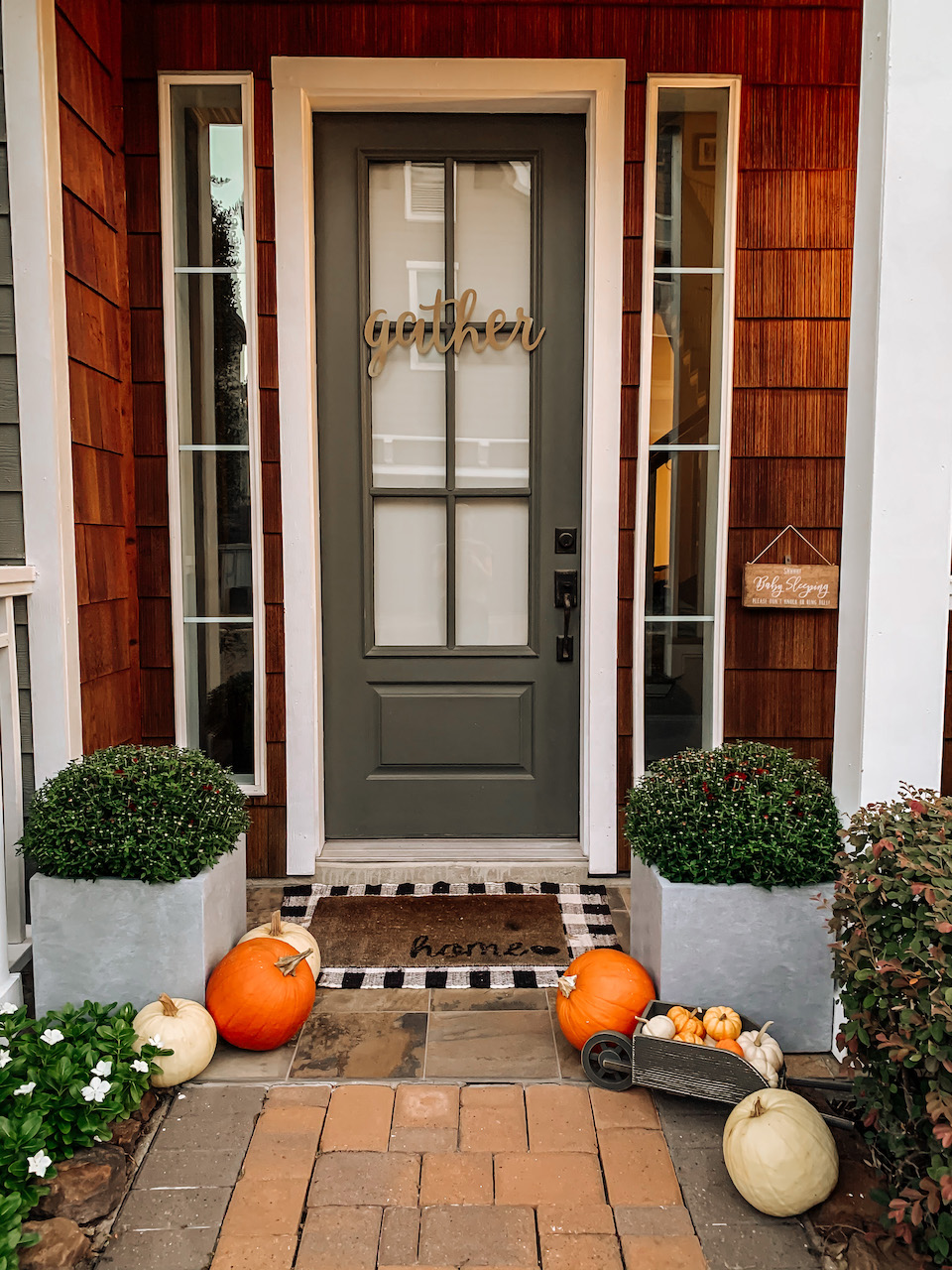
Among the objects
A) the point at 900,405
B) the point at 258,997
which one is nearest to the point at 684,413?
the point at 900,405

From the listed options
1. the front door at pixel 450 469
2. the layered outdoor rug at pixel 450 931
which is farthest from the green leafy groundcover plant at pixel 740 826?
the front door at pixel 450 469

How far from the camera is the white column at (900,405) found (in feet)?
6.09

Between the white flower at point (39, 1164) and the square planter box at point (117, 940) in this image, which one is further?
the square planter box at point (117, 940)

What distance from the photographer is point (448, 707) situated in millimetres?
3139

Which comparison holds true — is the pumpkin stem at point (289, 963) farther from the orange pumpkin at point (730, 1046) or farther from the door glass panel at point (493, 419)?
the door glass panel at point (493, 419)

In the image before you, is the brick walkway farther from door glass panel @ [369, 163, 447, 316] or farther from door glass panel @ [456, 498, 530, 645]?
door glass panel @ [369, 163, 447, 316]

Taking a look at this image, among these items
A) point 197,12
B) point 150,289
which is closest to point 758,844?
point 150,289

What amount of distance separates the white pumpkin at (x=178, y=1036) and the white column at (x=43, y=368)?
2.45 ft

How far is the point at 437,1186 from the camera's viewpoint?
1.68m

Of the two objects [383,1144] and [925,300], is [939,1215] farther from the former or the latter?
A: [925,300]

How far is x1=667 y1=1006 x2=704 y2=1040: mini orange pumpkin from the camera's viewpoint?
1889 mm

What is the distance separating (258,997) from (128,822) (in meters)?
0.47

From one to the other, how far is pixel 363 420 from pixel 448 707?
961mm

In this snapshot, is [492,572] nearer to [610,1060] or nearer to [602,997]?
[602,997]
